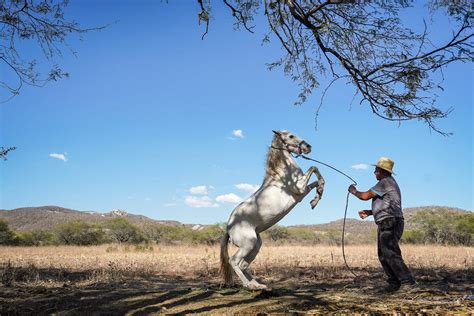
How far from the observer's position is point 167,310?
5.94 m

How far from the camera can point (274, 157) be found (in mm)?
7555

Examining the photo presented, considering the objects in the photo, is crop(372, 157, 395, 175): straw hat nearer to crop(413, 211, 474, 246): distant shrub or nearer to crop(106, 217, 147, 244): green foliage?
crop(413, 211, 474, 246): distant shrub

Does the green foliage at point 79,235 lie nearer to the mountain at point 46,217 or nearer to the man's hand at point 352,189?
the man's hand at point 352,189

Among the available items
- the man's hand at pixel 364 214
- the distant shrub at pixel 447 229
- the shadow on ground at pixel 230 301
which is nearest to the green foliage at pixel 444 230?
the distant shrub at pixel 447 229

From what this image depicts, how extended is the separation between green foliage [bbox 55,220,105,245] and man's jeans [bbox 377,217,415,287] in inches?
988

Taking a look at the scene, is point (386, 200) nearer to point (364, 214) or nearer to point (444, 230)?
point (364, 214)

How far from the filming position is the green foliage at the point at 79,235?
2955 centimetres

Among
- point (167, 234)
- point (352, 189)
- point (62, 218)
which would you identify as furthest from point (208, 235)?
point (62, 218)

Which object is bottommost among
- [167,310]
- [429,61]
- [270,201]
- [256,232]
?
[167,310]

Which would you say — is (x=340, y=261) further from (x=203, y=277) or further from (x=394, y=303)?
(x=394, y=303)

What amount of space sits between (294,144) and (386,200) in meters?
1.85

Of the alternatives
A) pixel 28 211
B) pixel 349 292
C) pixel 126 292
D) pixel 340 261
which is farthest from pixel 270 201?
pixel 28 211

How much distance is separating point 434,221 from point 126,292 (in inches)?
1075

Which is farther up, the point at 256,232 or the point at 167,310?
the point at 256,232
